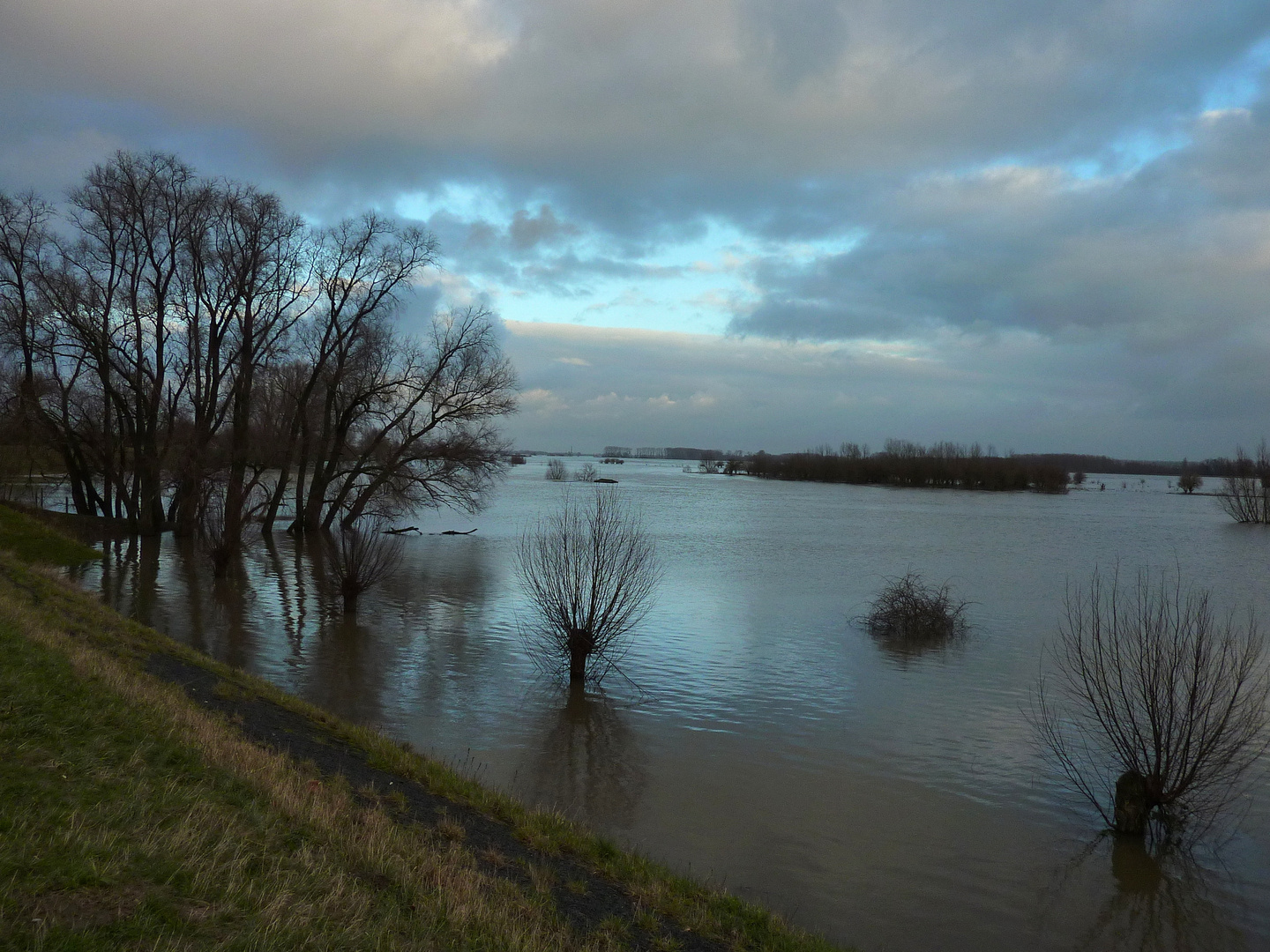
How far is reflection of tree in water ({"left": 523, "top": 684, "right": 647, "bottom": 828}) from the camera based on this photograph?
9.71 meters

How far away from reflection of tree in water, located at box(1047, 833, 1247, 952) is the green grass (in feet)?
78.6

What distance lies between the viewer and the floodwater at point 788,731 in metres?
7.91

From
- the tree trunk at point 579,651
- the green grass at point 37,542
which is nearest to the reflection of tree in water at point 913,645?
the tree trunk at point 579,651

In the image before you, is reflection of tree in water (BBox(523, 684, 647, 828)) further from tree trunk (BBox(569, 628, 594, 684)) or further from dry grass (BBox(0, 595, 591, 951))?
dry grass (BBox(0, 595, 591, 951))

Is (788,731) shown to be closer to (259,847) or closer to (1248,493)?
(259,847)

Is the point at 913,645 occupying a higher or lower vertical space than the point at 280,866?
lower

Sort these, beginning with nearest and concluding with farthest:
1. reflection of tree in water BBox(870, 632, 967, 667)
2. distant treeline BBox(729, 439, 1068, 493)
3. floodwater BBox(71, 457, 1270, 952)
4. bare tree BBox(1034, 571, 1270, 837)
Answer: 1. floodwater BBox(71, 457, 1270, 952)
2. bare tree BBox(1034, 571, 1270, 837)
3. reflection of tree in water BBox(870, 632, 967, 667)
4. distant treeline BBox(729, 439, 1068, 493)

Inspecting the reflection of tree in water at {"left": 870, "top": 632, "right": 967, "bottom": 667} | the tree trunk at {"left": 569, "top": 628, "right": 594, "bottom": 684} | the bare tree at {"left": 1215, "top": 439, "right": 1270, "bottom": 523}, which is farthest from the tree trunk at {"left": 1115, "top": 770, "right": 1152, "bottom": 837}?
the bare tree at {"left": 1215, "top": 439, "right": 1270, "bottom": 523}

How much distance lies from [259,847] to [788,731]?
914 cm

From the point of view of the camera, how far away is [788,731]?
1268 cm

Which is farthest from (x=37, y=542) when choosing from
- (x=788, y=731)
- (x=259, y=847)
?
(x=259, y=847)

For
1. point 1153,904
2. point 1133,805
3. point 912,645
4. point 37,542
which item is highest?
point 37,542

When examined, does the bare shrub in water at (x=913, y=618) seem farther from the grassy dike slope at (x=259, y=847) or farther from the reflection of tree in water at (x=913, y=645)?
the grassy dike slope at (x=259, y=847)

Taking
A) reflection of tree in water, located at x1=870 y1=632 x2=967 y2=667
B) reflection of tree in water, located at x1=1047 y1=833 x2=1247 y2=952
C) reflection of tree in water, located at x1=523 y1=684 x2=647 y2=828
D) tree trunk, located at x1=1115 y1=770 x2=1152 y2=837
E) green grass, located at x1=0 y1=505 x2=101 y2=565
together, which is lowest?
reflection of tree in water, located at x1=1047 y1=833 x2=1247 y2=952
